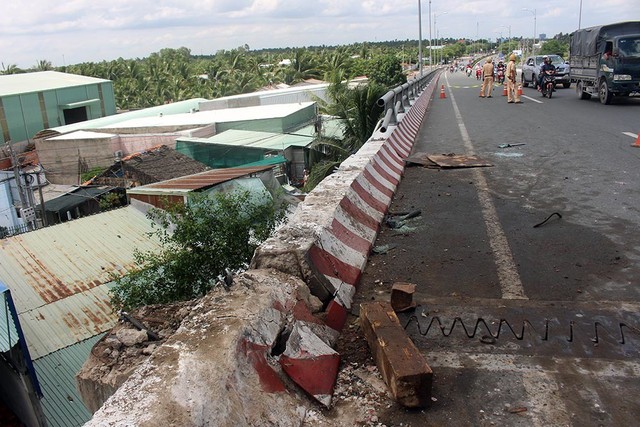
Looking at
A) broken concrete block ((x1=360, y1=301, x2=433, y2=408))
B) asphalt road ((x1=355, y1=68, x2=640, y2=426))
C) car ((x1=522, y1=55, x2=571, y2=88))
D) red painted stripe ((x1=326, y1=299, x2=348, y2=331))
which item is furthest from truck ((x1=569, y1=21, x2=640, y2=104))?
broken concrete block ((x1=360, y1=301, x2=433, y2=408))

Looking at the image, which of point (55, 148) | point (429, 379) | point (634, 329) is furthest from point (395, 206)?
point (55, 148)

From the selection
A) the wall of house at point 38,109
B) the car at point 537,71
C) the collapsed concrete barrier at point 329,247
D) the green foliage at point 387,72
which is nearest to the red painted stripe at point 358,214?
the collapsed concrete barrier at point 329,247

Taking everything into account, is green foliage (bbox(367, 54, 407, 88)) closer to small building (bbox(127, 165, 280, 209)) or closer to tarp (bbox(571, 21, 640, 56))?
tarp (bbox(571, 21, 640, 56))

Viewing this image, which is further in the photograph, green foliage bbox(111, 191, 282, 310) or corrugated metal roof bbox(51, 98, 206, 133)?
corrugated metal roof bbox(51, 98, 206, 133)

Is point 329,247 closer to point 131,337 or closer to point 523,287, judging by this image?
point 523,287

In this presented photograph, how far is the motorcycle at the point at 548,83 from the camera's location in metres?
22.9

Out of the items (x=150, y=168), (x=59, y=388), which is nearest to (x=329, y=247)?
(x=59, y=388)

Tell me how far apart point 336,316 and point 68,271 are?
11.8 metres

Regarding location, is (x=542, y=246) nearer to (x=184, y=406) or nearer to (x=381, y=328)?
(x=381, y=328)

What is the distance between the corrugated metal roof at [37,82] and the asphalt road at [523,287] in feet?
161

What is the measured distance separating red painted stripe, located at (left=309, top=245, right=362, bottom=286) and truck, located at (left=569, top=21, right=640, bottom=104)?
17.9m

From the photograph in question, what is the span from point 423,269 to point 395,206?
1992 mm

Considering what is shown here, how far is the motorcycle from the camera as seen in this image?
22.9 metres

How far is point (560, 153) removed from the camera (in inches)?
365
